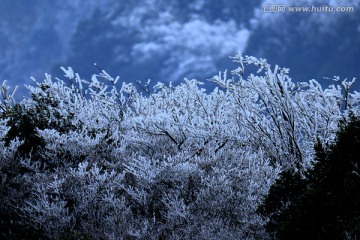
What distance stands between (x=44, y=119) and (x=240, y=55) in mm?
5382

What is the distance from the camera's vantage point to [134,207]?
8.31 meters

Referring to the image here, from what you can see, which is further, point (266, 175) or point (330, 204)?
point (266, 175)

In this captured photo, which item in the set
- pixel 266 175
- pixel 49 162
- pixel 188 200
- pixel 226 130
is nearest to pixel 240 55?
pixel 226 130

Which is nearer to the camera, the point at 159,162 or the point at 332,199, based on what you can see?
the point at 332,199

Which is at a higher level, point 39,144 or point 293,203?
point 39,144

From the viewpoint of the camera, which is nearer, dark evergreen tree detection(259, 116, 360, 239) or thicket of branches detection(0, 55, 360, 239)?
dark evergreen tree detection(259, 116, 360, 239)

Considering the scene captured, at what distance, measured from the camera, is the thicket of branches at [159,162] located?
24.3ft

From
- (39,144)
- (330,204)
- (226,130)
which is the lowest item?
(330,204)

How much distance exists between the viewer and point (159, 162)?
941 cm

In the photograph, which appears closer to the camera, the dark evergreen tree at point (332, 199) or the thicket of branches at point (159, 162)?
the dark evergreen tree at point (332, 199)

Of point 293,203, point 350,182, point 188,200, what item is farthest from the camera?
point 188,200

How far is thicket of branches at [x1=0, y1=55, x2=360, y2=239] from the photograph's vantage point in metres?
7.39

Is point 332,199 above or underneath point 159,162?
underneath

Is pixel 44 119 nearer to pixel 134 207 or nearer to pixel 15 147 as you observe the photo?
pixel 15 147
